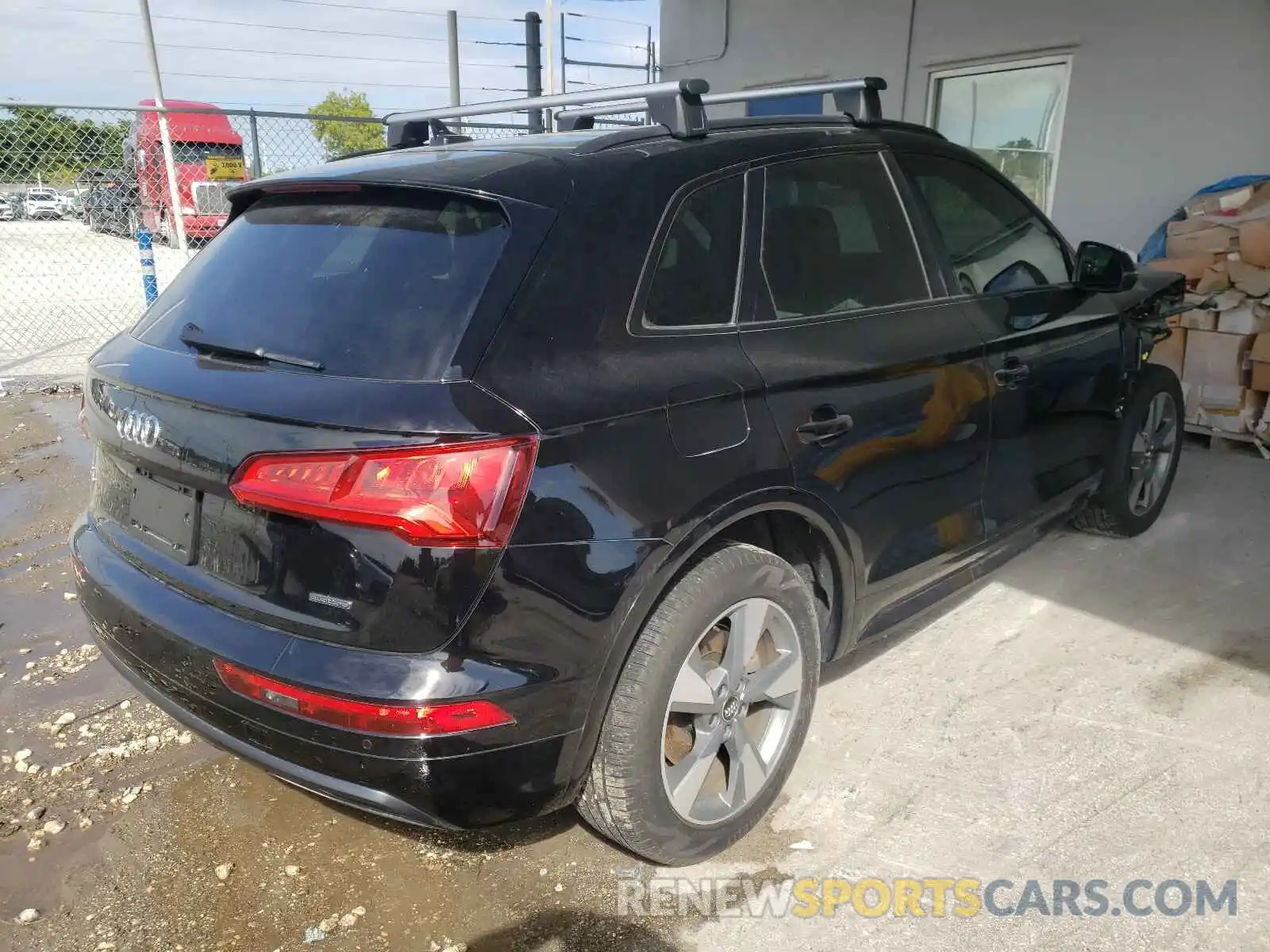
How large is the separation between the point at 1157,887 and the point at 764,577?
4.04ft

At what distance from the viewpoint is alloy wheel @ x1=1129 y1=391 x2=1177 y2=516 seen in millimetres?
4234

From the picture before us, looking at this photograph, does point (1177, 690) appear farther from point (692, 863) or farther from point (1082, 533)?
point (692, 863)

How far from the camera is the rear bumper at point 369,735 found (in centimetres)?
180

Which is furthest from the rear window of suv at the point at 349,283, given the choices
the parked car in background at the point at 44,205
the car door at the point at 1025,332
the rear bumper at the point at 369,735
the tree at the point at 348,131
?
the tree at the point at 348,131

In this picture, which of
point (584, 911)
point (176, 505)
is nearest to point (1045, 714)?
point (584, 911)

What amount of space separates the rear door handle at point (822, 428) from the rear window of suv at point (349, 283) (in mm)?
890

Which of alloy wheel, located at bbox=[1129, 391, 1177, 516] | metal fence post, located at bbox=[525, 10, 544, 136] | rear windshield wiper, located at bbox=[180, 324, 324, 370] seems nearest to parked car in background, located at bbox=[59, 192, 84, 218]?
metal fence post, located at bbox=[525, 10, 544, 136]

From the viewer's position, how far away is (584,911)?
89.4 inches

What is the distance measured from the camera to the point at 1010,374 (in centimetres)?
312

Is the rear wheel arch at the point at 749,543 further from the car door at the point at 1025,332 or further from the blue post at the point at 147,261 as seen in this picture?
the blue post at the point at 147,261

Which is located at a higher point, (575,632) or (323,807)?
(575,632)

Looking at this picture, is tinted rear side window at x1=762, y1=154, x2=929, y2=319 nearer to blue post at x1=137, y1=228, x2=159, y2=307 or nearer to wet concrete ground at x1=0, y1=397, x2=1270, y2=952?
wet concrete ground at x1=0, y1=397, x2=1270, y2=952

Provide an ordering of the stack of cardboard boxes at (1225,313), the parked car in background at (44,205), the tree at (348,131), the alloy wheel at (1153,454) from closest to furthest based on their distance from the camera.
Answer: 1. the alloy wheel at (1153,454)
2. the stack of cardboard boxes at (1225,313)
3. the parked car in background at (44,205)
4. the tree at (348,131)

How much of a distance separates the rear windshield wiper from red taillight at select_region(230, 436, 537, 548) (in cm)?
27
